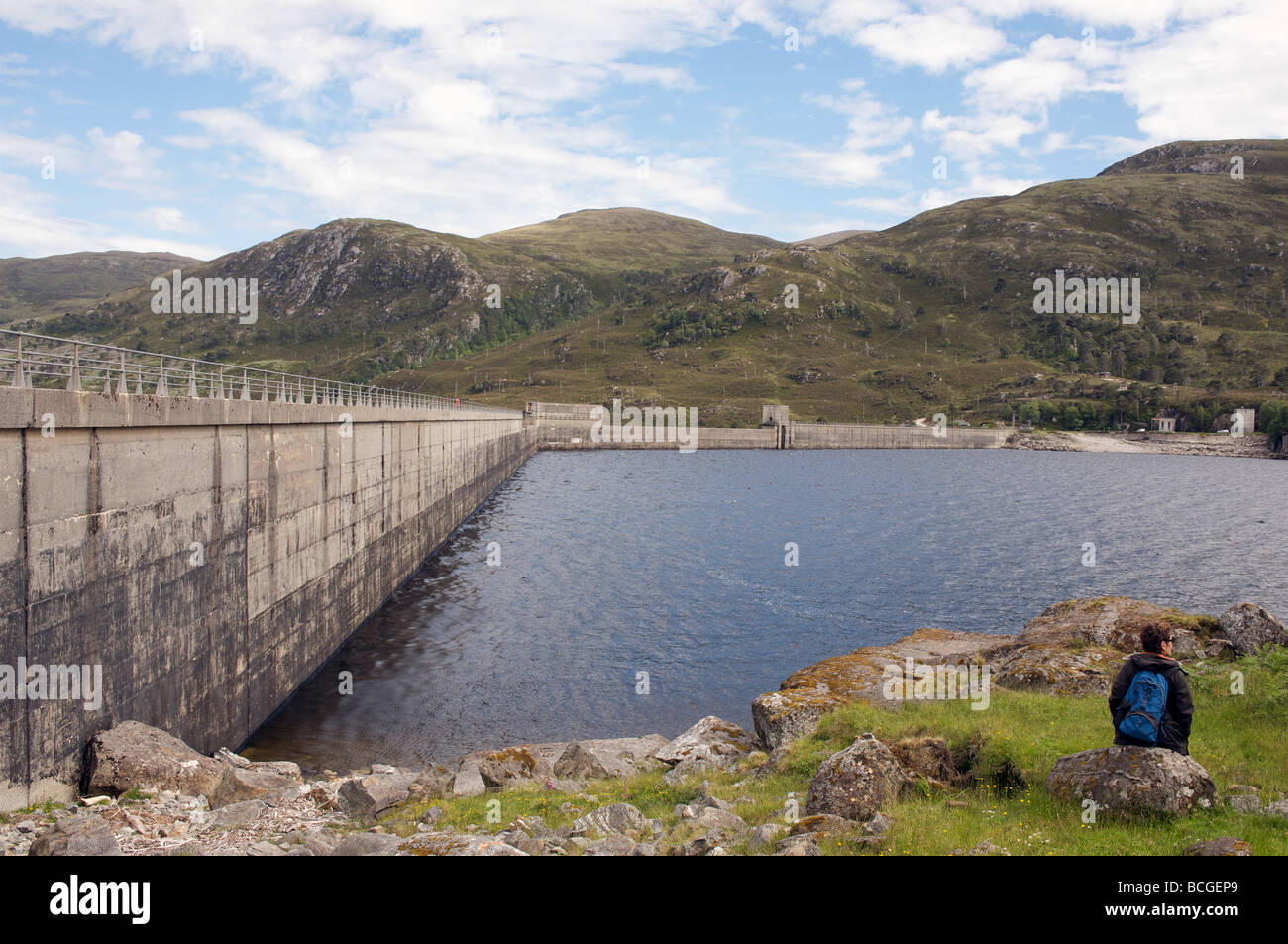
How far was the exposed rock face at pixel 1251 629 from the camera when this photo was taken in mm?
19906

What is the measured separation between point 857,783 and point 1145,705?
4.25 meters

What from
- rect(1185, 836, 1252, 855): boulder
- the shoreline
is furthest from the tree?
rect(1185, 836, 1252, 855): boulder

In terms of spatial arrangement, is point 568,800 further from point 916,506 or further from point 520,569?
point 916,506

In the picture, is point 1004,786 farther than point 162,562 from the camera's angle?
No

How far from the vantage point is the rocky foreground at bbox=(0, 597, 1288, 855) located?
11.2 meters

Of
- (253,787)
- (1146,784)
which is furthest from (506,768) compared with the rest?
(1146,784)

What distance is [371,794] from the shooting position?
16.8 m

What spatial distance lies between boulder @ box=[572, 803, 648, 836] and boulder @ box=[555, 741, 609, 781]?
500 cm

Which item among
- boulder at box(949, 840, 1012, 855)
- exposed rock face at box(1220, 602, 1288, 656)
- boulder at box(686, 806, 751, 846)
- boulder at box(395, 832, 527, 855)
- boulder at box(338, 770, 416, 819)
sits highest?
exposed rock face at box(1220, 602, 1288, 656)

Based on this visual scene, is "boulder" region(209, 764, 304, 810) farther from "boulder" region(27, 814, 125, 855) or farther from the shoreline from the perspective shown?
the shoreline

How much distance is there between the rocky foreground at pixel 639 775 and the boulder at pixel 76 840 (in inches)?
1.1

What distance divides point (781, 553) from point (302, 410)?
39383 mm

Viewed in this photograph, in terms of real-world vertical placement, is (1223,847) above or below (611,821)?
above

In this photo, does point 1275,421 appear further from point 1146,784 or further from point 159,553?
point 159,553
